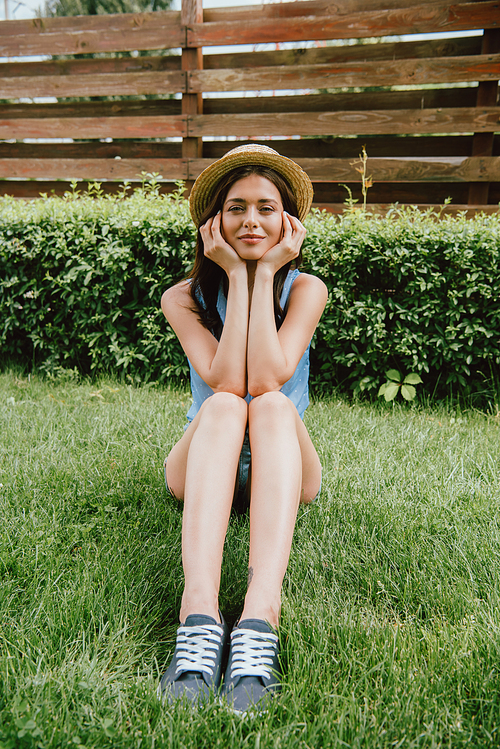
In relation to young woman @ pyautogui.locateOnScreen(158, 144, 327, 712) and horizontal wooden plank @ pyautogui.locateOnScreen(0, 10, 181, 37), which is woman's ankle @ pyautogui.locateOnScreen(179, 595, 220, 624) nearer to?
young woman @ pyautogui.locateOnScreen(158, 144, 327, 712)

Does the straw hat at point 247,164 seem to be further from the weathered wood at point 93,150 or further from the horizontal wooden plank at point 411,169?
the weathered wood at point 93,150

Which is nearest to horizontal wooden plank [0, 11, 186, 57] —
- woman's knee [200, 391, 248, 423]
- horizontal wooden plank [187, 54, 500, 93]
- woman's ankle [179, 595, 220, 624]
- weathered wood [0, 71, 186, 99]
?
weathered wood [0, 71, 186, 99]

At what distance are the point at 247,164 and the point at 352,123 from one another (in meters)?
3.63

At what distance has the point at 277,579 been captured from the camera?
1582mm

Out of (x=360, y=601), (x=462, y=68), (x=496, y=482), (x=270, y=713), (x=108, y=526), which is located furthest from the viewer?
(x=462, y=68)

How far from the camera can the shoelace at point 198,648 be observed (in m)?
1.40

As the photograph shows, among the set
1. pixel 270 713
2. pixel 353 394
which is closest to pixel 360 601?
pixel 270 713

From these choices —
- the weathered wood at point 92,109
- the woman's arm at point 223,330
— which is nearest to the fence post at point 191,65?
the weathered wood at point 92,109

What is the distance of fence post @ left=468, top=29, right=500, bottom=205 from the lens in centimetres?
491

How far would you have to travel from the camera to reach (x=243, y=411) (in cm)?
187

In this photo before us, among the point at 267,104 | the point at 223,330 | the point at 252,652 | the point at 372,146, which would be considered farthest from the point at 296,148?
the point at 252,652

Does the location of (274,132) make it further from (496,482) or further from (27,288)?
(496,482)

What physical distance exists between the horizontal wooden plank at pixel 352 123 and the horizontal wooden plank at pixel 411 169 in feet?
0.87

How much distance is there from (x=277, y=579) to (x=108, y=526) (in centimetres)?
86
